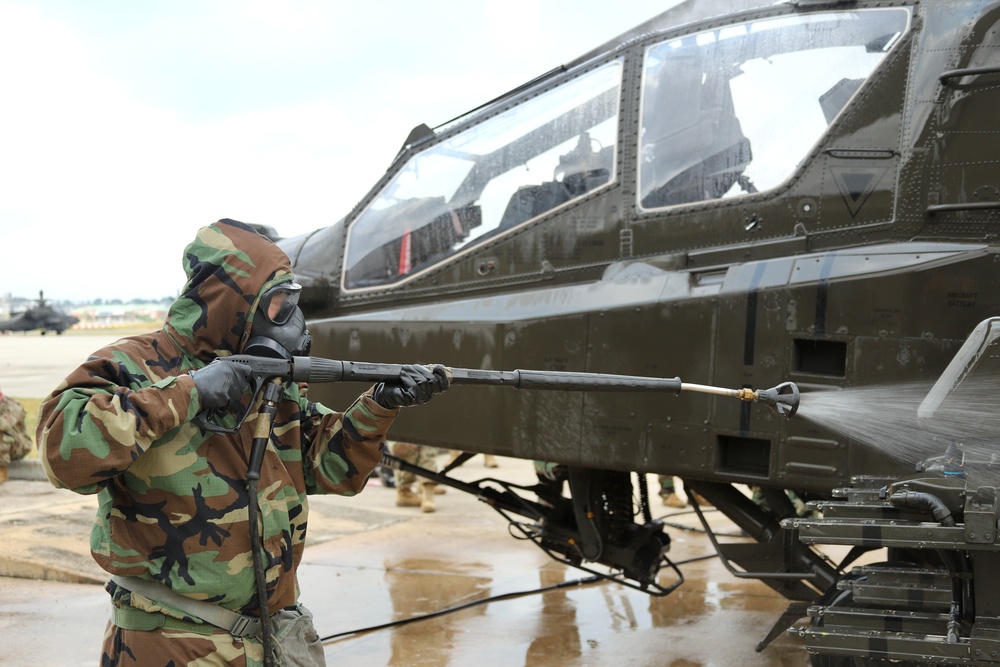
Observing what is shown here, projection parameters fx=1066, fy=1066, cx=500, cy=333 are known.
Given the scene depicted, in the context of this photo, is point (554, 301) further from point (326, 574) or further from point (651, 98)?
point (326, 574)

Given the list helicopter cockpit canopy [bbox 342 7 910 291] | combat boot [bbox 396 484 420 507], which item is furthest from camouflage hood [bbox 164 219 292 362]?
combat boot [bbox 396 484 420 507]

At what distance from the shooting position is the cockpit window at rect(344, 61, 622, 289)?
217 inches

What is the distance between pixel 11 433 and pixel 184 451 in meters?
7.49

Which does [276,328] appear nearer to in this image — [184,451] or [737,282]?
[184,451]

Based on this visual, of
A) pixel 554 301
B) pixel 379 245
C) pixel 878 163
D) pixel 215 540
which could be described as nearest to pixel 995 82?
pixel 878 163

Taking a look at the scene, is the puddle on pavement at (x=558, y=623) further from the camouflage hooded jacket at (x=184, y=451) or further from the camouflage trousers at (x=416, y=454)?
the camouflage hooded jacket at (x=184, y=451)

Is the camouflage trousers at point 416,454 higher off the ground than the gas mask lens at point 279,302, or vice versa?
the gas mask lens at point 279,302

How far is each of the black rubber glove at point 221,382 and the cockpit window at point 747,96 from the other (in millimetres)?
2957

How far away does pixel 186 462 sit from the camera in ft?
9.23

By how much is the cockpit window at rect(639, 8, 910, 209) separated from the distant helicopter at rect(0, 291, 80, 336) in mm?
39982

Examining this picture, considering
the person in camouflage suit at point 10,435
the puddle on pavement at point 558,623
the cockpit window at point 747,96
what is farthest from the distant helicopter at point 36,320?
the cockpit window at point 747,96

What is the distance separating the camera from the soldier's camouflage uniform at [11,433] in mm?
9359

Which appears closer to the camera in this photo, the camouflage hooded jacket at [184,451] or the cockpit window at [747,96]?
the camouflage hooded jacket at [184,451]

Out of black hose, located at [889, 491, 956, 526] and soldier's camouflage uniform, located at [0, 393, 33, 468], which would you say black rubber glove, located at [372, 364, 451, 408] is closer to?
black hose, located at [889, 491, 956, 526]
